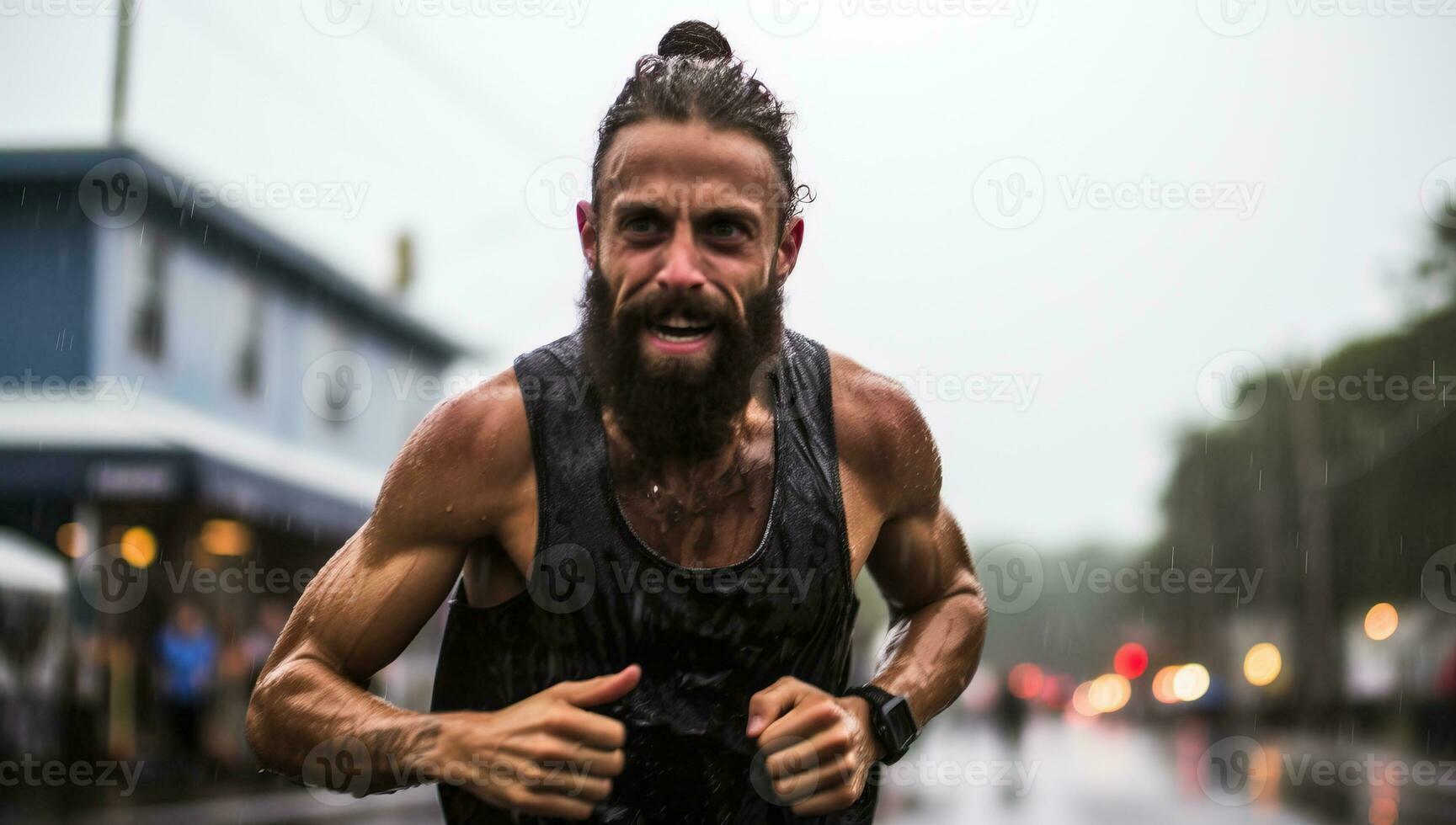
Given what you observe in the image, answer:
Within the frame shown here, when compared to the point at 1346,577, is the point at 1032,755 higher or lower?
lower

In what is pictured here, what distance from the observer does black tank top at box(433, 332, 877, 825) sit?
2.54 metres

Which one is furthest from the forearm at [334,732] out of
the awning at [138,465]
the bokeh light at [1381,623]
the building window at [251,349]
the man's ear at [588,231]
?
the bokeh light at [1381,623]

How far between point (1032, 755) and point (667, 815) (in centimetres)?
2833

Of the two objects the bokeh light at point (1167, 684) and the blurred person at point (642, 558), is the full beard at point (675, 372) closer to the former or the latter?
the blurred person at point (642, 558)

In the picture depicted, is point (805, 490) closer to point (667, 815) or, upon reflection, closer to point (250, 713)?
point (667, 815)

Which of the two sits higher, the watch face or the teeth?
the teeth

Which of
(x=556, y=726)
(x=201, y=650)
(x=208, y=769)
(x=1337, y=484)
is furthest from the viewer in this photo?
(x=1337, y=484)

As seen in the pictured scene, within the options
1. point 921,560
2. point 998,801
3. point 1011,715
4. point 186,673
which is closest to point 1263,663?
point 1011,715

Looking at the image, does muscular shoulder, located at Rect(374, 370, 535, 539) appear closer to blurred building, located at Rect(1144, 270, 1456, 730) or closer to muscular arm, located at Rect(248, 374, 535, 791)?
muscular arm, located at Rect(248, 374, 535, 791)

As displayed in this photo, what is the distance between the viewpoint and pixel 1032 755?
2964 cm

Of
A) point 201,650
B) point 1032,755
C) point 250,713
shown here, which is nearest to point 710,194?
point 250,713

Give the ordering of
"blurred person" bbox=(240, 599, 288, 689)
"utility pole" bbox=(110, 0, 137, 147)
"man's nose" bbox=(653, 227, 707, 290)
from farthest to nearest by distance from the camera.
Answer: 1. "blurred person" bbox=(240, 599, 288, 689)
2. "utility pole" bbox=(110, 0, 137, 147)
3. "man's nose" bbox=(653, 227, 707, 290)

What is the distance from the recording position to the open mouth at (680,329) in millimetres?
2596

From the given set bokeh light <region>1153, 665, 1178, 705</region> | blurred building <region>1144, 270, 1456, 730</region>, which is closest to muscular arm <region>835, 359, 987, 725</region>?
blurred building <region>1144, 270, 1456, 730</region>
